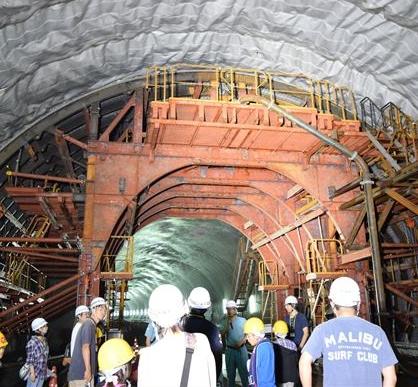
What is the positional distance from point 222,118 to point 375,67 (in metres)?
3.48

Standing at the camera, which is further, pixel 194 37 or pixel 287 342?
pixel 194 37

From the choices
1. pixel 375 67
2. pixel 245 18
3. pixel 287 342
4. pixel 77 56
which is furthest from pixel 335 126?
pixel 77 56

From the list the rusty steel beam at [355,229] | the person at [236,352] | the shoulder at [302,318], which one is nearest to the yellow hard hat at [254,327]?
the person at [236,352]

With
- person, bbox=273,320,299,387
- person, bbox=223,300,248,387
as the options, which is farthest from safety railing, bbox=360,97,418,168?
person, bbox=273,320,299,387

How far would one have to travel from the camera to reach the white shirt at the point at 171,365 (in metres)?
2.63

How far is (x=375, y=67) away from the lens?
30.2 feet

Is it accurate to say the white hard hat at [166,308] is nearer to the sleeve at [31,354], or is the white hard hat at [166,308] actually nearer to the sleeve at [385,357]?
the sleeve at [385,357]

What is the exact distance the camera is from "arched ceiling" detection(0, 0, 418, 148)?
25.4 ft

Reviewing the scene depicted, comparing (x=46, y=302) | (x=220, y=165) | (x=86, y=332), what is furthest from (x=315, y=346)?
(x=46, y=302)

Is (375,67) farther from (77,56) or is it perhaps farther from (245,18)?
(77,56)

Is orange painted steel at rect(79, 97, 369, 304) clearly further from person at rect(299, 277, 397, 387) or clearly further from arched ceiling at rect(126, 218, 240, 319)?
arched ceiling at rect(126, 218, 240, 319)

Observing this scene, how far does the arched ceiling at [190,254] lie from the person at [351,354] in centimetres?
1490

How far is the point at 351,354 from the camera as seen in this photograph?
323 cm

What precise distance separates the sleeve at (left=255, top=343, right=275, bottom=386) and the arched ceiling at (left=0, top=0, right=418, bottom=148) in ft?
20.3
